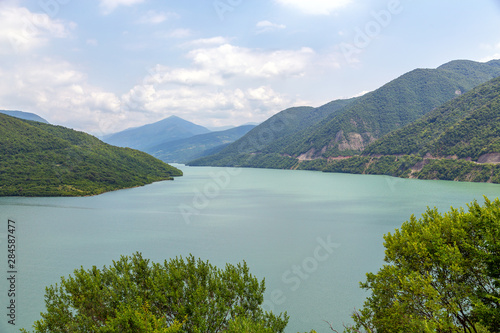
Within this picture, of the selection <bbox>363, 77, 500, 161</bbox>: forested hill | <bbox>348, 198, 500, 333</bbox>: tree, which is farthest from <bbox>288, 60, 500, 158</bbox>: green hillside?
<bbox>348, 198, 500, 333</bbox>: tree

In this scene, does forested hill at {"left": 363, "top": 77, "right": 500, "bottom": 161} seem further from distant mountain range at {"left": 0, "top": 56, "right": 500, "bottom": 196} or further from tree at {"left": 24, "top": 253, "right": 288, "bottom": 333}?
tree at {"left": 24, "top": 253, "right": 288, "bottom": 333}

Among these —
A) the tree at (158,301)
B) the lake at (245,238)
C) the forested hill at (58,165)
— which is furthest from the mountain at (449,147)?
the tree at (158,301)

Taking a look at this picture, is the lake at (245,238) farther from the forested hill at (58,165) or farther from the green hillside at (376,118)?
the green hillside at (376,118)

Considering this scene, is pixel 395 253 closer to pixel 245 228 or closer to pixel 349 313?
pixel 349 313

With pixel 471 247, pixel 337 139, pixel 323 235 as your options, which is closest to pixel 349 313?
pixel 471 247

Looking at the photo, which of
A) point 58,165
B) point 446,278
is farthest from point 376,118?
point 446,278

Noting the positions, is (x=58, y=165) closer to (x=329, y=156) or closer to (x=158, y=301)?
(x=158, y=301)
